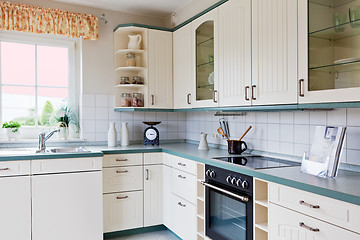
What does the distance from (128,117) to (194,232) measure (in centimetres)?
161

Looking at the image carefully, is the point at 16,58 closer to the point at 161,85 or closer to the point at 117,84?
the point at 117,84

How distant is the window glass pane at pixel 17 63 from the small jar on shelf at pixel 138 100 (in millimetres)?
1109

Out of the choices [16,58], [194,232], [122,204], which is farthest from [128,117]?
[194,232]

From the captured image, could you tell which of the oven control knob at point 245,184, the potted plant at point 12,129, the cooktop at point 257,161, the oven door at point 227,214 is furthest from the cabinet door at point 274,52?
the potted plant at point 12,129

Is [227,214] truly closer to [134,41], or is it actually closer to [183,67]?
[183,67]

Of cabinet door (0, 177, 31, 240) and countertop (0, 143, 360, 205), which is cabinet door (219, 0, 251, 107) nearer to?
countertop (0, 143, 360, 205)

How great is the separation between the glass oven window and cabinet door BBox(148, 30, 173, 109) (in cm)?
141

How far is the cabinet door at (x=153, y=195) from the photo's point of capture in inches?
119

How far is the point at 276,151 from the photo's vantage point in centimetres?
242

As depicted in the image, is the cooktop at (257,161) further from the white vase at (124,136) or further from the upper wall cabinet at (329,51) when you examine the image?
the white vase at (124,136)

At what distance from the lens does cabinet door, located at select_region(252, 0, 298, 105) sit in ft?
6.16

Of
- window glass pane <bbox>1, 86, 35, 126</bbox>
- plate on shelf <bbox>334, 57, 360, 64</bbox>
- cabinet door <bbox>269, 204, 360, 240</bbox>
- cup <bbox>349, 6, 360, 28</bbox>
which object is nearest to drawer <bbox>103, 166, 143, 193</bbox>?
window glass pane <bbox>1, 86, 35, 126</bbox>

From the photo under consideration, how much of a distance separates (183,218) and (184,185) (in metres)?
0.31

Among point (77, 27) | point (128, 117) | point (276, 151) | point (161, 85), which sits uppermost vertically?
point (77, 27)
